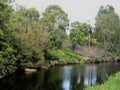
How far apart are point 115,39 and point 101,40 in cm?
373

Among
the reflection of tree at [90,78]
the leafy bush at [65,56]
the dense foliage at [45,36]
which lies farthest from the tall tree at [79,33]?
the reflection of tree at [90,78]

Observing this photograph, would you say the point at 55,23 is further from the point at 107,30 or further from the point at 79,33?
the point at 107,30

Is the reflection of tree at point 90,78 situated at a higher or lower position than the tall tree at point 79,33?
lower

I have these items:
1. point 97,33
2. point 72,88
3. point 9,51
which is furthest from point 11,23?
point 97,33

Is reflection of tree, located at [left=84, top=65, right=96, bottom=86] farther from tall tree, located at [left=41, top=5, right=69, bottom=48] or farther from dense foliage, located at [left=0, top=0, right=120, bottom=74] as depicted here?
tall tree, located at [left=41, top=5, right=69, bottom=48]

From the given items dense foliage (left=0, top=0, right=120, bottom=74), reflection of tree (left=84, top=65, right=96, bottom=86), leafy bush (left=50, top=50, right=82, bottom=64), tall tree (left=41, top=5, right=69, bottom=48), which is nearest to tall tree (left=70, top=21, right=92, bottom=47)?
dense foliage (left=0, top=0, right=120, bottom=74)

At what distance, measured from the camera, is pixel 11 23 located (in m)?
34.0

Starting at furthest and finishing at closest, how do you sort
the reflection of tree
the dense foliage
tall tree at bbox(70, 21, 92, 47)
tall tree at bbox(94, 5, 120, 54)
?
1. tall tree at bbox(94, 5, 120, 54)
2. tall tree at bbox(70, 21, 92, 47)
3. the dense foliage
4. the reflection of tree

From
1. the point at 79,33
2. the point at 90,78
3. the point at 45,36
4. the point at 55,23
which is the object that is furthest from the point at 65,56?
the point at 90,78

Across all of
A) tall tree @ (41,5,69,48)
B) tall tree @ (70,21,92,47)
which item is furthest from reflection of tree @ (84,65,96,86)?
tall tree @ (70,21,92,47)

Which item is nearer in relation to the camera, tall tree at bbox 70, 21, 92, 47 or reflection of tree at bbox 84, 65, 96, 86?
reflection of tree at bbox 84, 65, 96, 86

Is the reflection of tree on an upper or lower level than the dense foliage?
lower

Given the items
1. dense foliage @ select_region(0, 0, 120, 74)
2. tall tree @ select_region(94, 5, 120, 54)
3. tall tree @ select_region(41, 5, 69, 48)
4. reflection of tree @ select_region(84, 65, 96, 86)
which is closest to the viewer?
reflection of tree @ select_region(84, 65, 96, 86)

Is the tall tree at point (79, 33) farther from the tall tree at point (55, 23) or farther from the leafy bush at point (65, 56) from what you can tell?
the leafy bush at point (65, 56)
